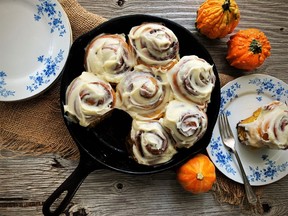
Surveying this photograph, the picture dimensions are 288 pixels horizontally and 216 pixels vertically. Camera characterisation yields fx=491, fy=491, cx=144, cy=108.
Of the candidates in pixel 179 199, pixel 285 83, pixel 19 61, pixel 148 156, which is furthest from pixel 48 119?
pixel 285 83

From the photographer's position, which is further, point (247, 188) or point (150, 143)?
point (247, 188)

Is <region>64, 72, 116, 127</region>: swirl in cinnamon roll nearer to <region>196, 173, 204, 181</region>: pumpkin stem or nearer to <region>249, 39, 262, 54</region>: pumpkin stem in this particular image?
<region>196, 173, 204, 181</region>: pumpkin stem

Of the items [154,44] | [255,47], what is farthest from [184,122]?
[255,47]

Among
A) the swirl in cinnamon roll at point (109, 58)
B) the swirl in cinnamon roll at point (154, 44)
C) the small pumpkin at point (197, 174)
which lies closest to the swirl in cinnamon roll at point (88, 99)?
the swirl in cinnamon roll at point (109, 58)

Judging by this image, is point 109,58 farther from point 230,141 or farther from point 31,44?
point 230,141

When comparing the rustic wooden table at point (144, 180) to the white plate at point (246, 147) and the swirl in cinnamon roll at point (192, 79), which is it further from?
the swirl in cinnamon roll at point (192, 79)

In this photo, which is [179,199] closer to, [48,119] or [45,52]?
[48,119]

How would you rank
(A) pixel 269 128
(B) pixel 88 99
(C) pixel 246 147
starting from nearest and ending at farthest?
(B) pixel 88 99
(A) pixel 269 128
(C) pixel 246 147
